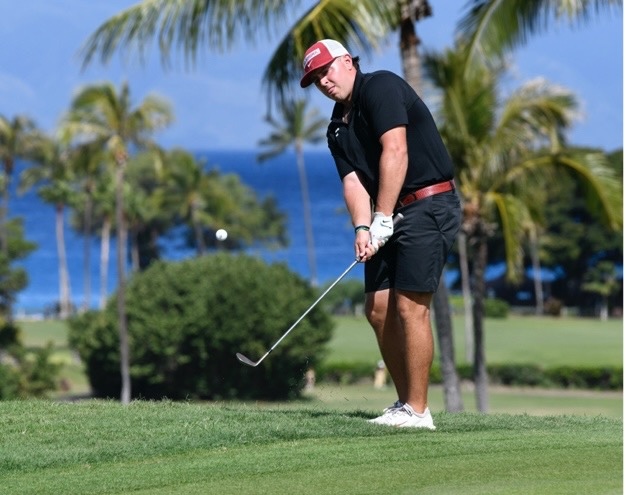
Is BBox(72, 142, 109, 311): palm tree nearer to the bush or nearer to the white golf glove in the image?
the bush

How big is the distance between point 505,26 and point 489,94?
7.41 m

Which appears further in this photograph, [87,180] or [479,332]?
[87,180]

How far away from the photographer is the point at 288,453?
24.9 ft

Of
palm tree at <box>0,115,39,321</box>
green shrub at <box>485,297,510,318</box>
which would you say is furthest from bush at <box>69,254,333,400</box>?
green shrub at <box>485,297,510,318</box>

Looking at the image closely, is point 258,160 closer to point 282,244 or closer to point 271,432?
point 282,244

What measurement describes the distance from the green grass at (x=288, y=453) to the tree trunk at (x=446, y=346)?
18.6 m

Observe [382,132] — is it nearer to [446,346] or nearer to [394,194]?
[394,194]

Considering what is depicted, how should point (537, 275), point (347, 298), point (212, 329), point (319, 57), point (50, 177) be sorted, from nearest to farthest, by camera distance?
point (319, 57)
point (212, 329)
point (537, 275)
point (50, 177)
point (347, 298)

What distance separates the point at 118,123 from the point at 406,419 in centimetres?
5820

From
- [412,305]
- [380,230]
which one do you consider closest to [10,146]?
[412,305]

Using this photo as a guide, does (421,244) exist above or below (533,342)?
below

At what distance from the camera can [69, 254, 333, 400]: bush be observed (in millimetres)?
67062

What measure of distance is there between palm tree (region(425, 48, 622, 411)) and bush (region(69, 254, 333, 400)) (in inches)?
1390

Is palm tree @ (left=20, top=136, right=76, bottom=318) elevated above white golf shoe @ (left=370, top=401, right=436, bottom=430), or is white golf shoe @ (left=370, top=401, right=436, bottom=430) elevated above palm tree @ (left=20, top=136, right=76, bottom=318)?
palm tree @ (left=20, top=136, right=76, bottom=318)
